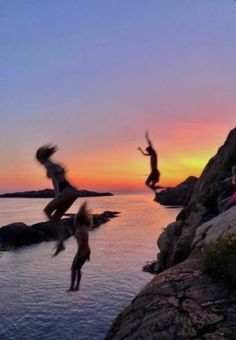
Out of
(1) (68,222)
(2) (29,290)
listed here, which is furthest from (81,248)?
(1) (68,222)

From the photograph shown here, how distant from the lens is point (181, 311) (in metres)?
11.0

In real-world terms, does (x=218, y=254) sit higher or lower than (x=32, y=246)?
higher

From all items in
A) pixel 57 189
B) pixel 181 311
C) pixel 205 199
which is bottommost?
pixel 181 311

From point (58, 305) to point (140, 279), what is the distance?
8.16 metres

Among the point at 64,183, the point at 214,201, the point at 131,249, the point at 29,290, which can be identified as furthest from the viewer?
the point at 131,249

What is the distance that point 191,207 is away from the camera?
26594 millimetres

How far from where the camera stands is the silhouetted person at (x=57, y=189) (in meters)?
11.8

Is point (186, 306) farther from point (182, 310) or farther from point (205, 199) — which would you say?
point (205, 199)

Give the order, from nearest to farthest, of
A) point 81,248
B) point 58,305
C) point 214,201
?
point 81,248 < point 214,201 < point 58,305

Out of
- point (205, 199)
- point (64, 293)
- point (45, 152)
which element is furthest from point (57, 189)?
point (64, 293)

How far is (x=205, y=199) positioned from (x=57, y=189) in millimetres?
14027

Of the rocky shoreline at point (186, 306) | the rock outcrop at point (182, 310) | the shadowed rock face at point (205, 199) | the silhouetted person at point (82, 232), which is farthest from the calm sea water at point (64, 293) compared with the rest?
the rock outcrop at point (182, 310)

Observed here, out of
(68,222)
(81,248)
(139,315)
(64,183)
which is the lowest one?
(68,222)

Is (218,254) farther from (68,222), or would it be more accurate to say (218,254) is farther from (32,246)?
(68,222)
